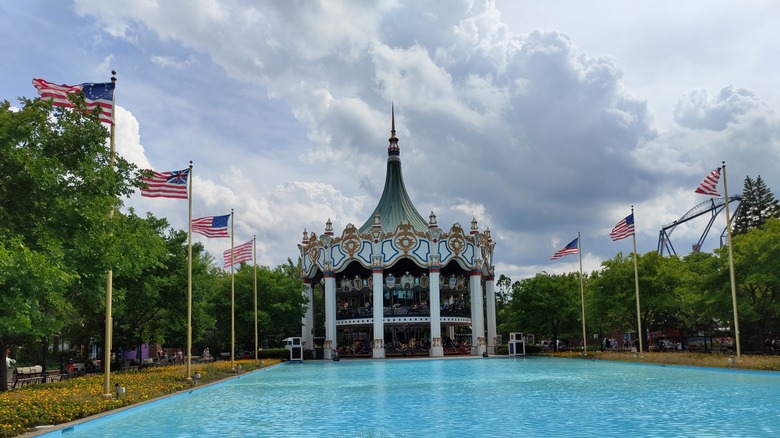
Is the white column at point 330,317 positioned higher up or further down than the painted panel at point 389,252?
further down

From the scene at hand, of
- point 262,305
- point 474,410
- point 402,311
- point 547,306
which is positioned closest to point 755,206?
point 547,306

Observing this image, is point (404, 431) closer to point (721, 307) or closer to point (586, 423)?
point (586, 423)

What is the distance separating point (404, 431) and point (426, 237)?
5259 centimetres

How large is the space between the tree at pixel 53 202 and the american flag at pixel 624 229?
32.4 meters

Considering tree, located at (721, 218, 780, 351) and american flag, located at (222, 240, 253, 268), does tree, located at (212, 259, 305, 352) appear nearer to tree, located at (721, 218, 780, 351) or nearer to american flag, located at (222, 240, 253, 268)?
american flag, located at (222, 240, 253, 268)

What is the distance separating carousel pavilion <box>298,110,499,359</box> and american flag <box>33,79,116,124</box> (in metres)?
45.5

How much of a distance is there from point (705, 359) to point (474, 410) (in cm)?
2479

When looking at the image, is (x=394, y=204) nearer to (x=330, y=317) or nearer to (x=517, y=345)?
(x=330, y=317)

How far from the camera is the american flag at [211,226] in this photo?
34.8 metres

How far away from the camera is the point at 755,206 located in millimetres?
82250

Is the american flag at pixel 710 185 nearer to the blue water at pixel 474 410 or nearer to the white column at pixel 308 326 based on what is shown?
the blue water at pixel 474 410

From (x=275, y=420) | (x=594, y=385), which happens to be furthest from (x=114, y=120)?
(x=594, y=385)

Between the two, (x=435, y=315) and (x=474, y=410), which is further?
(x=435, y=315)

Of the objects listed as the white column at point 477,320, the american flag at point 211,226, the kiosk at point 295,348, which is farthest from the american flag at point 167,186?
the white column at point 477,320
